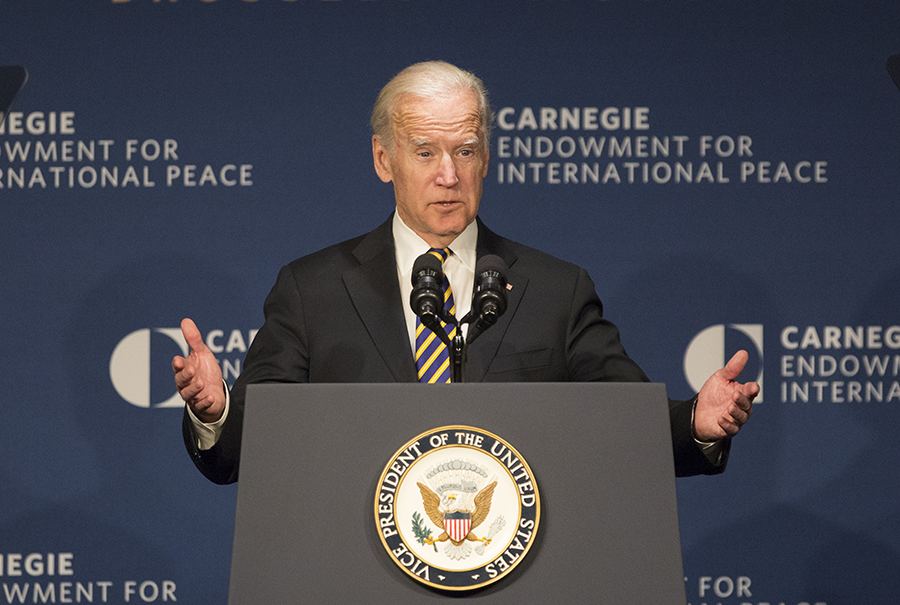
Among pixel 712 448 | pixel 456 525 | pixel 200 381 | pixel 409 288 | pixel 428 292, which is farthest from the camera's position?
pixel 409 288

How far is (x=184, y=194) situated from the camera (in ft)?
9.66

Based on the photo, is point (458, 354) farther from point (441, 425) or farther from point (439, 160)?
point (439, 160)

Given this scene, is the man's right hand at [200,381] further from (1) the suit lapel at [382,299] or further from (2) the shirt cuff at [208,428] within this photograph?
(1) the suit lapel at [382,299]

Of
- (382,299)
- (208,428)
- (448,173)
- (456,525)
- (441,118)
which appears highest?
(441,118)

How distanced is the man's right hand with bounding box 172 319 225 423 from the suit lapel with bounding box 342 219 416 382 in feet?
1.28

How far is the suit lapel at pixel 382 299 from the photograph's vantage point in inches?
70.9

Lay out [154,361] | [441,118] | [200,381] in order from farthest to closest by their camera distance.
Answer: [154,361] < [441,118] < [200,381]

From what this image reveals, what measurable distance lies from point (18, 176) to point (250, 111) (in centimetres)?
79

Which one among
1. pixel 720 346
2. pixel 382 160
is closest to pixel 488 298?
pixel 382 160

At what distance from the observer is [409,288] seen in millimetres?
1916

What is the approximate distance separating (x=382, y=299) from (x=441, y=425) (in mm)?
746

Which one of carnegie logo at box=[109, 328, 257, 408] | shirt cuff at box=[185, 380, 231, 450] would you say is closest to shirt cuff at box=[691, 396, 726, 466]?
shirt cuff at box=[185, 380, 231, 450]

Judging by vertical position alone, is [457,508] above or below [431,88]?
below

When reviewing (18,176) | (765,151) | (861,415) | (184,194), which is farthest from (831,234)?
(18,176)
